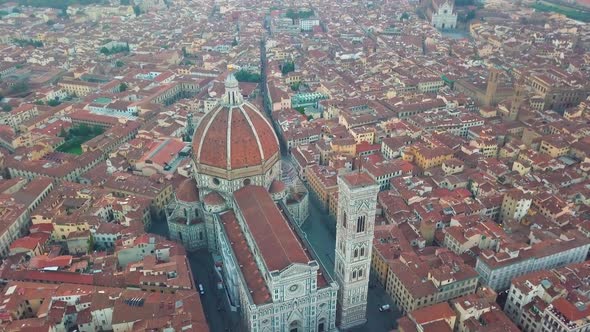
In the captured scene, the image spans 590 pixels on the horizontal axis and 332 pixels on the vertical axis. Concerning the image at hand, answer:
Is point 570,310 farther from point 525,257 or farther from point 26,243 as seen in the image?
point 26,243

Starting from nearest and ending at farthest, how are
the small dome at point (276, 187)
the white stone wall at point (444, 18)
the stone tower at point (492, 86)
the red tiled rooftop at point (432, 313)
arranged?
the red tiled rooftop at point (432, 313)
the small dome at point (276, 187)
the stone tower at point (492, 86)
the white stone wall at point (444, 18)

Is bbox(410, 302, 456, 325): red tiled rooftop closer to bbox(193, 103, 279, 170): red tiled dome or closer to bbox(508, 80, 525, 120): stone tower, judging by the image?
bbox(193, 103, 279, 170): red tiled dome

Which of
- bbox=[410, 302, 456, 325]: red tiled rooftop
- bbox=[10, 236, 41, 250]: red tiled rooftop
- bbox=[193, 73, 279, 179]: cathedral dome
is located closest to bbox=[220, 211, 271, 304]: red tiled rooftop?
bbox=[193, 73, 279, 179]: cathedral dome

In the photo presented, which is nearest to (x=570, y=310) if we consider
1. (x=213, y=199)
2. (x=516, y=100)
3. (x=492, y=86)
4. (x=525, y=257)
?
(x=525, y=257)

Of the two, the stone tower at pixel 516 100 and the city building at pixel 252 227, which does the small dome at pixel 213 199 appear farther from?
the stone tower at pixel 516 100

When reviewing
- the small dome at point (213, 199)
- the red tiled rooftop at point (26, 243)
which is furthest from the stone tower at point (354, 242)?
the red tiled rooftop at point (26, 243)

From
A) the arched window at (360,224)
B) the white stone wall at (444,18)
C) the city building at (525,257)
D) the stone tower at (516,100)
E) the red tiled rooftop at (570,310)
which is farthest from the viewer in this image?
the white stone wall at (444,18)

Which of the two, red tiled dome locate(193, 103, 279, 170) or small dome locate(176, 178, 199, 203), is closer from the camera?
red tiled dome locate(193, 103, 279, 170)

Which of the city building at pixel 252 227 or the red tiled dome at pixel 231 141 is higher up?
the red tiled dome at pixel 231 141
